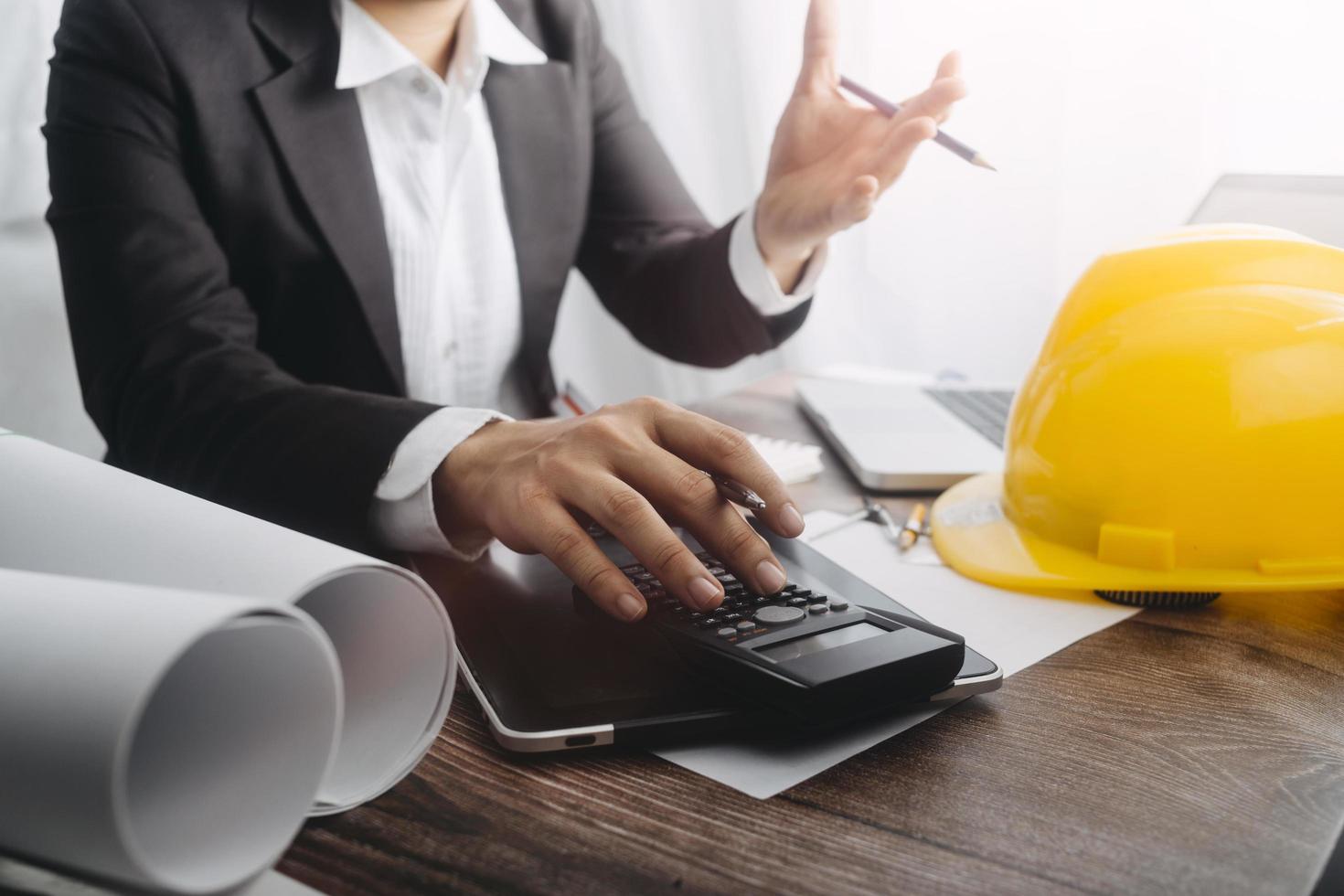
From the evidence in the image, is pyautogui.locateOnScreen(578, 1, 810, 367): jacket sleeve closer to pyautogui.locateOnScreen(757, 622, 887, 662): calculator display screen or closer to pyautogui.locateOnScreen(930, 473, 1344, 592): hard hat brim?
pyautogui.locateOnScreen(930, 473, 1344, 592): hard hat brim

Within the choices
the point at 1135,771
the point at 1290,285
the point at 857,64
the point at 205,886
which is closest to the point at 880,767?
the point at 1135,771

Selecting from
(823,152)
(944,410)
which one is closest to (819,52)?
(823,152)

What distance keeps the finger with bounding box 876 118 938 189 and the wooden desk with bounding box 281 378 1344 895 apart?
0.47 meters

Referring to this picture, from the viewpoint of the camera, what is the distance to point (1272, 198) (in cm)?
74

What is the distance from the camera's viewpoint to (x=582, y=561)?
19.0 inches

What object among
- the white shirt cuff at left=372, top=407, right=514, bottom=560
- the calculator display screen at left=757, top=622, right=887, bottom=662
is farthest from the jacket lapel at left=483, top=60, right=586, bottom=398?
the calculator display screen at left=757, top=622, right=887, bottom=662

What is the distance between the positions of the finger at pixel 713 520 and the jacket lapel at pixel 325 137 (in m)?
0.52

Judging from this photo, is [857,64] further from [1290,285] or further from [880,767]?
[880,767]

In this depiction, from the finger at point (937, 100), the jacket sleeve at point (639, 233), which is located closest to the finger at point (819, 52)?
the finger at point (937, 100)

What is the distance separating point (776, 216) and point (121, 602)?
0.74 meters

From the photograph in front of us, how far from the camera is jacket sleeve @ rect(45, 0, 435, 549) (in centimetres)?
61

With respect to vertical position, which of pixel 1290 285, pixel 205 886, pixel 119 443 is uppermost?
pixel 1290 285

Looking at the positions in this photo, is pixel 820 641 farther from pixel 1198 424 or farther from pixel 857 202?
pixel 857 202

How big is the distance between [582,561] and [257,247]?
0.57 m
